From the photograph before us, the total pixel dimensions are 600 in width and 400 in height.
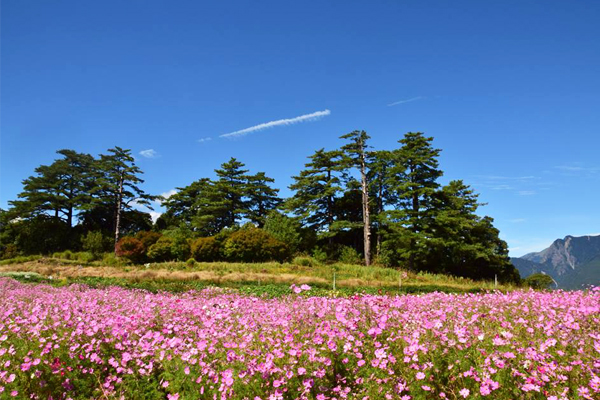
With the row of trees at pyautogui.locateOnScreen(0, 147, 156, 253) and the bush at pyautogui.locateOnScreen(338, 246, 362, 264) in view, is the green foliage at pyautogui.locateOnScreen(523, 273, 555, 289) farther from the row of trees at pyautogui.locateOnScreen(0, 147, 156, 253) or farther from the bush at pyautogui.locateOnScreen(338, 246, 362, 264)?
the row of trees at pyautogui.locateOnScreen(0, 147, 156, 253)

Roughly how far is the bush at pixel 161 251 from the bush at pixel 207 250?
190 cm

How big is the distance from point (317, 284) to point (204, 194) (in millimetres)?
23727

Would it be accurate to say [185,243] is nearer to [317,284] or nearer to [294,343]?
[317,284]

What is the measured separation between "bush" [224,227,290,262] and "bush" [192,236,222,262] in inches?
41.7

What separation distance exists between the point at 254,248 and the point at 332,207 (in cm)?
904

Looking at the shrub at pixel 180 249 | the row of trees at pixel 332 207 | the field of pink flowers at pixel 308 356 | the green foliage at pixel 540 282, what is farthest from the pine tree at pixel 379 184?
the field of pink flowers at pixel 308 356

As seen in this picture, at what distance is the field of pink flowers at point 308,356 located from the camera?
2512 millimetres

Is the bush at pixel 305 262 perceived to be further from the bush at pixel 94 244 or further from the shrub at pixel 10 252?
the shrub at pixel 10 252

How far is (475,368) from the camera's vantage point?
8.46ft

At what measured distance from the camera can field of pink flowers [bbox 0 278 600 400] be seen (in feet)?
8.24

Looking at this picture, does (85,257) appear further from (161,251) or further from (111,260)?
(161,251)

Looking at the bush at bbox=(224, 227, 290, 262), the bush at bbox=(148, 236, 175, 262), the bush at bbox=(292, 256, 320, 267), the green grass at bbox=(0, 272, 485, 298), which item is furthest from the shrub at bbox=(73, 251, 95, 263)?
the bush at bbox=(292, 256, 320, 267)

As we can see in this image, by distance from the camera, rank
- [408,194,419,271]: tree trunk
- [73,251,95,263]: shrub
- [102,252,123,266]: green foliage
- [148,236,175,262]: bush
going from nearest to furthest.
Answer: [408,194,419,271]: tree trunk
[102,252,123,266]: green foliage
[148,236,175,262]: bush
[73,251,95,263]: shrub

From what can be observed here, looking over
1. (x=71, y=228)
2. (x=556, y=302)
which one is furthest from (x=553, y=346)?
(x=71, y=228)
